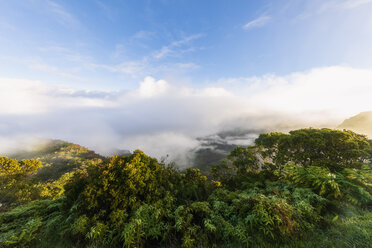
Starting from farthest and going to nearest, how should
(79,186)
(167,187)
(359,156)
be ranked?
(359,156) → (167,187) → (79,186)

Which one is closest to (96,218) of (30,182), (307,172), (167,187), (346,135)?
(167,187)

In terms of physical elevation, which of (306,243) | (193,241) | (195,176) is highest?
(306,243)

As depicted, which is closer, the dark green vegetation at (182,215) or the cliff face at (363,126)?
the dark green vegetation at (182,215)

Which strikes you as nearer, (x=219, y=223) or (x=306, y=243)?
(x=306, y=243)

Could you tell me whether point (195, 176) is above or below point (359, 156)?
below

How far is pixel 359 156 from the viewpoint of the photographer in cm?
800

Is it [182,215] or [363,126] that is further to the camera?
[363,126]

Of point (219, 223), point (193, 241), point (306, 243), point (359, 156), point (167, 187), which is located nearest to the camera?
point (306, 243)

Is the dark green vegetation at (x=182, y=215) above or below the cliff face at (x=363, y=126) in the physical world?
below

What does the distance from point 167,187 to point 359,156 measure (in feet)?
38.2

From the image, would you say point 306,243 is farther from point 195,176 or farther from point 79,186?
point 79,186

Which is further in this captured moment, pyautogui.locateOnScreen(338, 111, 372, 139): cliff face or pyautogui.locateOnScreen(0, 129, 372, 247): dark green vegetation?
pyautogui.locateOnScreen(338, 111, 372, 139): cliff face

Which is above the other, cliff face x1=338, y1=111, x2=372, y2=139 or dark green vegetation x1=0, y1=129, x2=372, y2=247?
cliff face x1=338, y1=111, x2=372, y2=139

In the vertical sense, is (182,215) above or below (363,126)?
below
